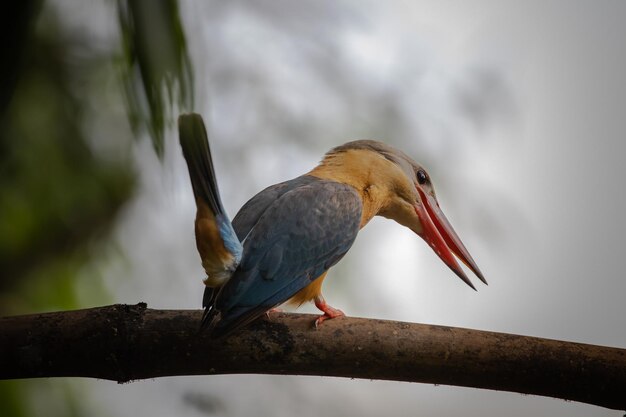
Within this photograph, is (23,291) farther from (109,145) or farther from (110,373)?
(110,373)

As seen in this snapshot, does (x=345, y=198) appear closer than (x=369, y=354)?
No

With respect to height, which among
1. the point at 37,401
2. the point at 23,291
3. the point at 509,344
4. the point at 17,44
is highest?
the point at 17,44

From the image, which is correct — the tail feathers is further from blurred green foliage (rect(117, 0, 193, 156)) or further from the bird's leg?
the bird's leg

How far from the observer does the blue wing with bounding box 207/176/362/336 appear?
1787 mm

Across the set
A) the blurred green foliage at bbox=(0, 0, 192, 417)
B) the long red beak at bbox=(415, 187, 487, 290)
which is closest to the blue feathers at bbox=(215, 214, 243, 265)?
the blurred green foliage at bbox=(0, 0, 192, 417)

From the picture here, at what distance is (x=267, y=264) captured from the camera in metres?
1.94

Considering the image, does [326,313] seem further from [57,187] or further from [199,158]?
[57,187]

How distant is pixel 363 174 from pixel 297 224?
381 mm

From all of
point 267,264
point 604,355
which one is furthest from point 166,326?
point 604,355

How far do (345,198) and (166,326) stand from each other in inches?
28.9

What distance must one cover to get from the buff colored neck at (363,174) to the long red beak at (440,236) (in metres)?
0.16

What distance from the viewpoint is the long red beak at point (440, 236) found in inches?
95.9

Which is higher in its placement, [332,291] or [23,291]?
[23,291]

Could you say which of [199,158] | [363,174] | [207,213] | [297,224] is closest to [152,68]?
[199,158]
